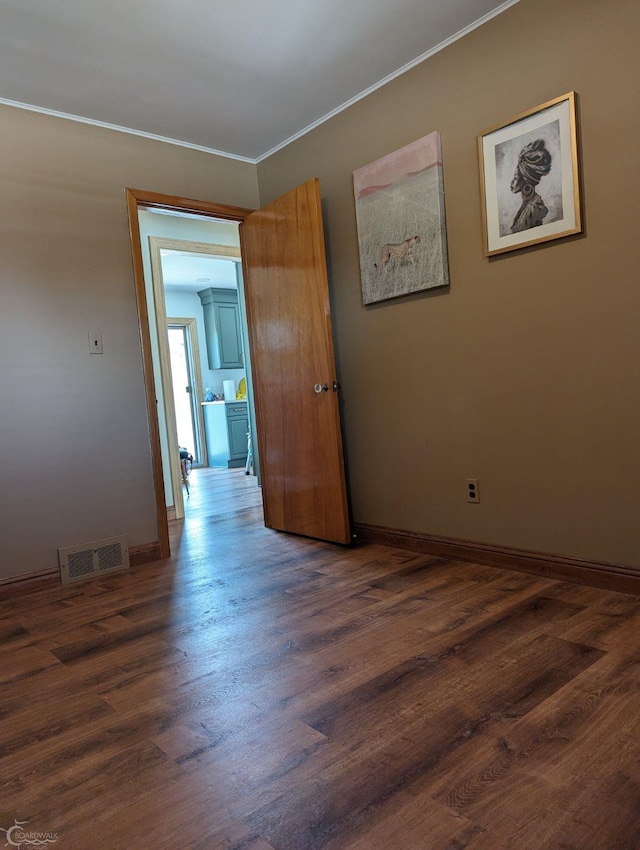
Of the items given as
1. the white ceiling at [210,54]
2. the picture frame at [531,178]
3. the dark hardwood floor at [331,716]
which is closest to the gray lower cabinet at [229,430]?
the white ceiling at [210,54]

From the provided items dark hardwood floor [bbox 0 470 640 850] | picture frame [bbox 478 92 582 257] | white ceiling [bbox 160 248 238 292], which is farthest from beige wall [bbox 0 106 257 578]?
white ceiling [bbox 160 248 238 292]

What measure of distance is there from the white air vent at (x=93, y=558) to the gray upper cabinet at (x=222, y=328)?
5.22 meters

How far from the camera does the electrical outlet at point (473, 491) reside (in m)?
2.88

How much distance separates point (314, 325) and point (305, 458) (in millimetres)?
826

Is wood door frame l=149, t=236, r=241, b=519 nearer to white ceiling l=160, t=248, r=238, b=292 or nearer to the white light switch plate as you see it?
white ceiling l=160, t=248, r=238, b=292

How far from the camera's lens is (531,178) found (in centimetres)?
249

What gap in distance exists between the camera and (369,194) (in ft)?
10.6

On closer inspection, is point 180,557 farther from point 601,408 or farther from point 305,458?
point 601,408

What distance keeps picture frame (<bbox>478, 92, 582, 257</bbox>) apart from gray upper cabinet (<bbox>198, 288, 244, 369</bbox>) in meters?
5.95

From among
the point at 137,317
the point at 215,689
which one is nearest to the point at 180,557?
the point at 137,317

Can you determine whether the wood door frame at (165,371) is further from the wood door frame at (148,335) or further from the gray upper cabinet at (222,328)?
the gray upper cabinet at (222,328)

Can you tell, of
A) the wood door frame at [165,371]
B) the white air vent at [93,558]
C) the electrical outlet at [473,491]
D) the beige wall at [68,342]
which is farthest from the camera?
the wood door frame at [165,371]

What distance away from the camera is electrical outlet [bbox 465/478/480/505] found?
288cm

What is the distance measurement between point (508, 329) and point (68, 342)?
2320 mm
